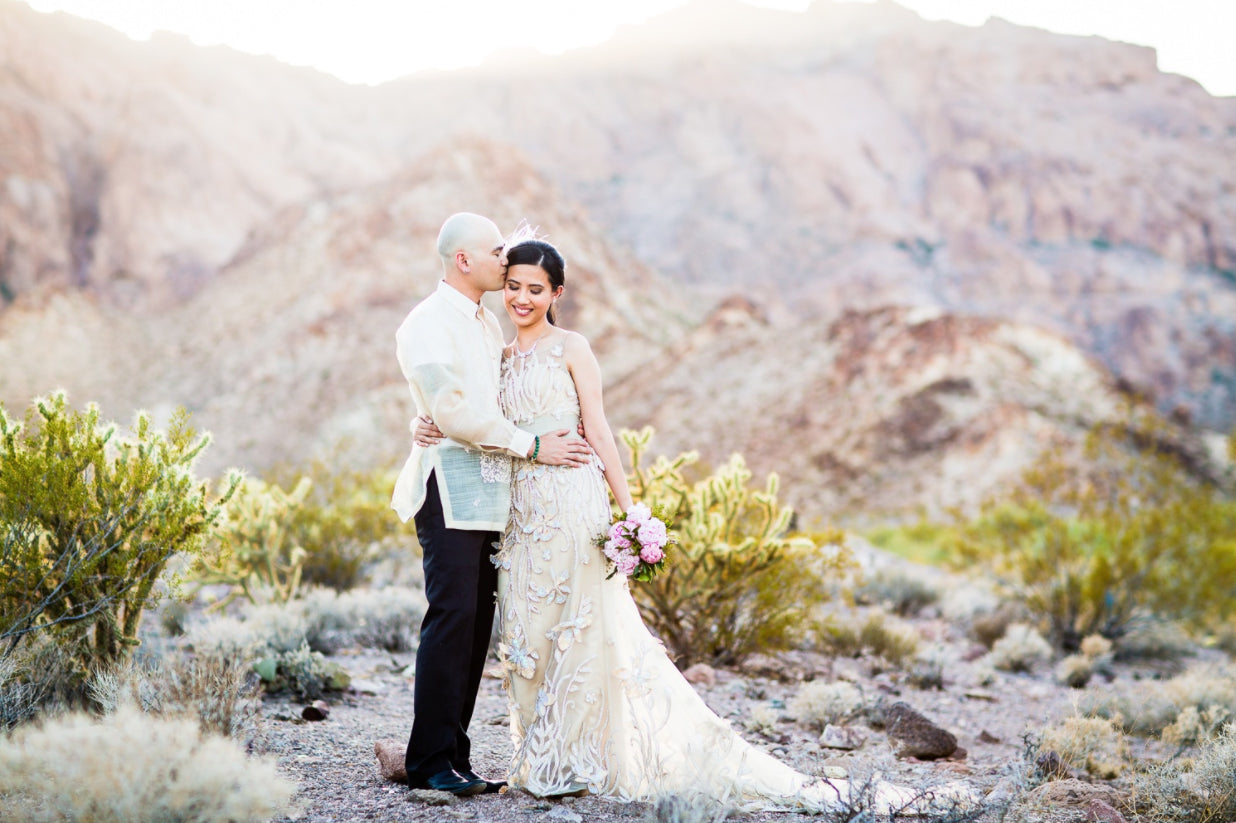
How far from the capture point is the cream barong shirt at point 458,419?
3713 millimetres

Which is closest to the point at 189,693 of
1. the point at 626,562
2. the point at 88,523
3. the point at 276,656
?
the point at 88,523

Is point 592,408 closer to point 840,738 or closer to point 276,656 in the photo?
point 840,738

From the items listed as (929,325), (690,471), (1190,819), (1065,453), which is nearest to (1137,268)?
(929,325)

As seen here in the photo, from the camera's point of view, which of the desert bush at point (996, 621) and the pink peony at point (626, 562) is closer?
the pink peony at point (626, 562)

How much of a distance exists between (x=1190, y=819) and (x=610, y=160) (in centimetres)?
8602

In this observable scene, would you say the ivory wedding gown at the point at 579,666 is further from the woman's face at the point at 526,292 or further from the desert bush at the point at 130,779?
the desert bush at the point at 130,779

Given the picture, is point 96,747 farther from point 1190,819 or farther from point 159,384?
point 159,384

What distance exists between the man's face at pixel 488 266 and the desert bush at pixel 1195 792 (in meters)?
3.60

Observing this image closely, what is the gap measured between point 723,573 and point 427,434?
343 cm

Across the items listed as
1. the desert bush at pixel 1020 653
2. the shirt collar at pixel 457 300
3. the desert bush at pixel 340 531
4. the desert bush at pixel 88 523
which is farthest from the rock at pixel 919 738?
the desert bush at pixel 340 531

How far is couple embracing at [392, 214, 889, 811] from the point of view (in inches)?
148

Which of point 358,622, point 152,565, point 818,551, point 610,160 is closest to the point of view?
point 152,565

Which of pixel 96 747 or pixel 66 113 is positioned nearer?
pixel 96 747

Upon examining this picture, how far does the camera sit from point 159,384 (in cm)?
4134
